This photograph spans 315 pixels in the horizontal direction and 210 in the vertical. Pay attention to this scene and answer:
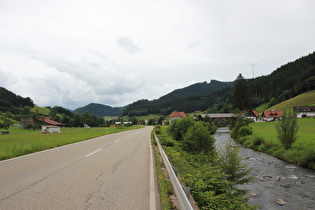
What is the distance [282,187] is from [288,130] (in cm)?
1054

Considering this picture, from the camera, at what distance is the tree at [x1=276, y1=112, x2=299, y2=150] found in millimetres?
18703

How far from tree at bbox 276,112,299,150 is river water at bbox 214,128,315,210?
409 cm

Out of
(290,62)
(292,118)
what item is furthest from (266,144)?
(290,62)

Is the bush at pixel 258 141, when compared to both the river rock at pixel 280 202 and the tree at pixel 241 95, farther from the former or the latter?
the tree at pixel 241 95

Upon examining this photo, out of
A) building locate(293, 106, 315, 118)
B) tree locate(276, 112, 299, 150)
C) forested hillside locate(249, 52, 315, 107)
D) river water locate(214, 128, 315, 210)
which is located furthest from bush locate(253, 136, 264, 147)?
forested hillside locate(249, 52, 315, 107)

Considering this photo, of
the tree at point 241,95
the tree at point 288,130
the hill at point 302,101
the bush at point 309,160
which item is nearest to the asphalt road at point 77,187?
the bush at point 309,160

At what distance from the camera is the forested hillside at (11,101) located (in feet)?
411

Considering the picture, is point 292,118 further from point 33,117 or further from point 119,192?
point 33,117

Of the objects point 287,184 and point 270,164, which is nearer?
point 287,184

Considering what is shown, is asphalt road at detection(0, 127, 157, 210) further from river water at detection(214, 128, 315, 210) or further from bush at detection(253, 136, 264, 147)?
bush at detection(253, 136, 264, 147)

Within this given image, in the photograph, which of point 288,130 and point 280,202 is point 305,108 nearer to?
point 288,130

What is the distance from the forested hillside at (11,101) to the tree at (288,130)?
14491cm

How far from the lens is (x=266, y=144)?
74.0 feet

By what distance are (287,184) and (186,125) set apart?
465 inches
